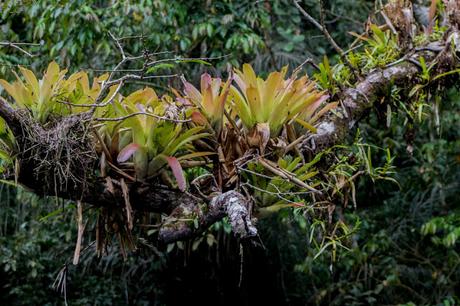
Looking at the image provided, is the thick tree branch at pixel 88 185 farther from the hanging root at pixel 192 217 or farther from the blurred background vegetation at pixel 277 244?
the blurred background vegetation at pixel 277 244

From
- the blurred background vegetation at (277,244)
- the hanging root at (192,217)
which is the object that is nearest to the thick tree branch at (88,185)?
the hanging root at (192,217)

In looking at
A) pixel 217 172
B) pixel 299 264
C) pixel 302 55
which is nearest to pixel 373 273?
pixel 299 264

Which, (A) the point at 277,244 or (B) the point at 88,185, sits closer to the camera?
(B) the point at 88,185

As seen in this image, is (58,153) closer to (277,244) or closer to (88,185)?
(88,185)

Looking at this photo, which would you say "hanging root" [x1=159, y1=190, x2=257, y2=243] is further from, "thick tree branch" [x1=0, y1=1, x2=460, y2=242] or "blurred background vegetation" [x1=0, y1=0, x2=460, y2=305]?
"blurred background vegetation" [x1=0, y1=0, x2=460, y2=305]

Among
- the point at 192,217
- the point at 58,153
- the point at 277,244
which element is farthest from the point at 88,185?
the point at 277,244

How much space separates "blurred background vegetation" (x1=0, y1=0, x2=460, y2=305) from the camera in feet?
11.8

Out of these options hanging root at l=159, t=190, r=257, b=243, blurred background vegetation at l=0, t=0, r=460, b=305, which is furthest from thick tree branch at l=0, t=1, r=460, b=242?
blurred background vegetation at l=0, t=0, r=460, b=305

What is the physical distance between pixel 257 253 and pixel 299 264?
1.00ft

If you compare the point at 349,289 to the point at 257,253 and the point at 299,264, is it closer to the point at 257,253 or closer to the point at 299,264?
the point at 299,264

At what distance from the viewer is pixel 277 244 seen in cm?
395

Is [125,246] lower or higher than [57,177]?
lower

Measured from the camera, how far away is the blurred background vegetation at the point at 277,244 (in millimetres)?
3590

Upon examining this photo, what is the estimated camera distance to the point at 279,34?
404cm
